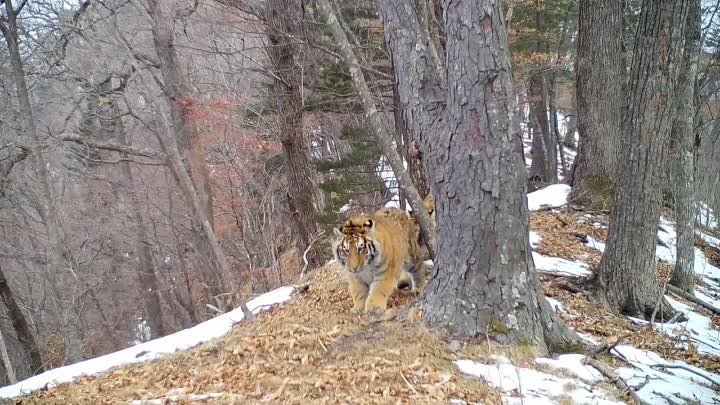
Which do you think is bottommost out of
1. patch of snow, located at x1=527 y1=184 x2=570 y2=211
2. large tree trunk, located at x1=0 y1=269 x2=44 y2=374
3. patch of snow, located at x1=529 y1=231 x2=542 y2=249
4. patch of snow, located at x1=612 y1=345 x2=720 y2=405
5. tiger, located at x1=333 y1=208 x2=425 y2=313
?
large tree trunk, located at x1=0 y1=269 x2=44 y2=374

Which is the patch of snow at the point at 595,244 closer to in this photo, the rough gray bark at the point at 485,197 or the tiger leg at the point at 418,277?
the tiger leg at the point at 418,277

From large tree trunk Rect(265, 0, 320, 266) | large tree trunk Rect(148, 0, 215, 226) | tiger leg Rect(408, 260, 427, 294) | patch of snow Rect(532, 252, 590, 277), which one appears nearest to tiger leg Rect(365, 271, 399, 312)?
tiger leg Rect(408, 260, 427, 294)

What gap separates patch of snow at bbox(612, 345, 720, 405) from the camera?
366 centimetres

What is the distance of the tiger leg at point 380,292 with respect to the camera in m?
5.05

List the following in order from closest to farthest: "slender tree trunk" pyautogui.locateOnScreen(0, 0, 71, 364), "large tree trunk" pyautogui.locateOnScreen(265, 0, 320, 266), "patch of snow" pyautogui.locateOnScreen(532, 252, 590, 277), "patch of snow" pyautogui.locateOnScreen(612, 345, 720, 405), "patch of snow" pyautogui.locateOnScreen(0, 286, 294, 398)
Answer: "patch of snow" pyautogui.locateOnScreen(612, 345, 720, 405), "patch of snow" pyautogui.locateOnScreen(0, 286, 294, 398), "patch of snow" pyautogui.locateOnScreen(532, 252, 590, 277), "large tree trunk" pyautogui.locateOnScreen(265, 0, 320, 266), "slender tree trunk" pyautogui.locateOnScreen(0, 0, 71, 364)

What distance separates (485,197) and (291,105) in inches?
293

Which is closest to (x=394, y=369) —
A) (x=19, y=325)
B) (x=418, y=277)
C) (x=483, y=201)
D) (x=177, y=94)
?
(x=483, y=201)

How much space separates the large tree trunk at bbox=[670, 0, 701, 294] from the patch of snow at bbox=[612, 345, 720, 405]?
3054mm

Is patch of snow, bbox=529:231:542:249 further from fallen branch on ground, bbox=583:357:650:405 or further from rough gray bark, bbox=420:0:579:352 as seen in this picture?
fallen branch on ground, bbox=583:357:650:405

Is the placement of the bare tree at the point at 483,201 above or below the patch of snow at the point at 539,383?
above

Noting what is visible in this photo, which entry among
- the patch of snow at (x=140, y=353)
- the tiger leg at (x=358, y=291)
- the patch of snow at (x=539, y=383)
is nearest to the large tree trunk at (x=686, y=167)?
the patch of snow at (x=539, y=383)

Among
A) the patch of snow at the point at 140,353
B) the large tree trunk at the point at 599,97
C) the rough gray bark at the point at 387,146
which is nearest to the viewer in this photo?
the patch of snow at the point at 140,353

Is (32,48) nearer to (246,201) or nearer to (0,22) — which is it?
(0,22)

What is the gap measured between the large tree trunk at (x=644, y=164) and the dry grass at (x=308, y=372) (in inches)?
119
